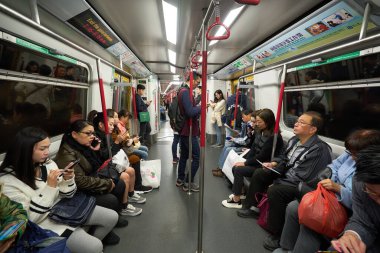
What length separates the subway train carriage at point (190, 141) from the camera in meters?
1.58

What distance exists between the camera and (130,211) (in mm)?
2867

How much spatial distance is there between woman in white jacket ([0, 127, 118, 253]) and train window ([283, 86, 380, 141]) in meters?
3.05

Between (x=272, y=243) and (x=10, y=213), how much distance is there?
2.28 meters

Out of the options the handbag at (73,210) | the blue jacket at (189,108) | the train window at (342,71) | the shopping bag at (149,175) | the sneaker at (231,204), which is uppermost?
the train window at (342,71)

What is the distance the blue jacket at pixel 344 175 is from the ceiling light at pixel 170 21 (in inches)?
98.3

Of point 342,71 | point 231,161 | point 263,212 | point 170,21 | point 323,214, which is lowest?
point 263,212

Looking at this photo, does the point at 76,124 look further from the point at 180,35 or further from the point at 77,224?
the point at 180,35

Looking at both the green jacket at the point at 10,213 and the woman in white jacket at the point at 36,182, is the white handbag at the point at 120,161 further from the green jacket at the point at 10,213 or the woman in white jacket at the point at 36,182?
the green jacket at the point at 10,213

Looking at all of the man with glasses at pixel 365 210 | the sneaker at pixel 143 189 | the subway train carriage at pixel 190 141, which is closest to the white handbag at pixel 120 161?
the subway train carriage at pixel 190 141

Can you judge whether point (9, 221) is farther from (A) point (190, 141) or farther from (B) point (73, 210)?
(A) point (190, 141)

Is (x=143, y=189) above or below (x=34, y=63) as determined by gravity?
below

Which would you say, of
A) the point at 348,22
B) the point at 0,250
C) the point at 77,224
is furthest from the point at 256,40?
the point at 0,250

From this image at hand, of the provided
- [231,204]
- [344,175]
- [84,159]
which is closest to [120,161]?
[84,159]

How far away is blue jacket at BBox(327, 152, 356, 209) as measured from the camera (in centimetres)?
170
